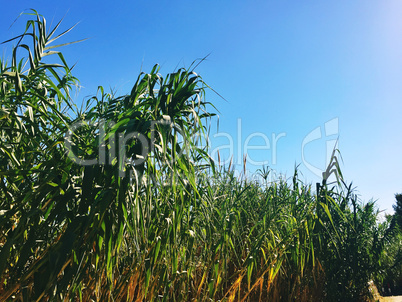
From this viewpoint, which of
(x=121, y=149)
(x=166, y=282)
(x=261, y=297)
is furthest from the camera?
(x=261, y=297)

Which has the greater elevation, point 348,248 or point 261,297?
point 348,248

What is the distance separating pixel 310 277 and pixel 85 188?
2704 millimetres

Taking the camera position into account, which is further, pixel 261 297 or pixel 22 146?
pixel 261 297

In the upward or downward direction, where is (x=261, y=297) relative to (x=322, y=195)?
downward

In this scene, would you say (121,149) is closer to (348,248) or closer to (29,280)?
(29,280)

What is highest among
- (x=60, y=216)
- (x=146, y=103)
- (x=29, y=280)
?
(x=146, y=103)

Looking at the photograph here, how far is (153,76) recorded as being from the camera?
1829 millimetres

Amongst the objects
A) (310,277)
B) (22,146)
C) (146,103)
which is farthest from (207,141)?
(310,277)

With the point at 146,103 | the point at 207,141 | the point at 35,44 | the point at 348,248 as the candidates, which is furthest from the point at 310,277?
the point at 35,44

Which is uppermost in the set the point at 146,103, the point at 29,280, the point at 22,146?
the point at 146,103

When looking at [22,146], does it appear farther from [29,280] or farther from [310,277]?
[310,277]

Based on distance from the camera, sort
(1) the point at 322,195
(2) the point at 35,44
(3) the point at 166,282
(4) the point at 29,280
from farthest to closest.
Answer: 1. (1) the point at 322,195
2. (3) the point at 166,282
3. (2) the point at 35,44
4. (4) the point at 29,280

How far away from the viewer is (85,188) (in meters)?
1.55

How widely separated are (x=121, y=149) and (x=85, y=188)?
0.23 m
